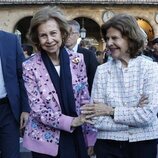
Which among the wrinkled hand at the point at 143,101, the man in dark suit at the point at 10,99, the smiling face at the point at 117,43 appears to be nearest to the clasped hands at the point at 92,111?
the wrinkled hand at the point at 143,101

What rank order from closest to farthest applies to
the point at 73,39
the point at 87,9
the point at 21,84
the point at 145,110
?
the point at 145,110 → the point at 21,84 → the point at 73,39 → the point at 87,9

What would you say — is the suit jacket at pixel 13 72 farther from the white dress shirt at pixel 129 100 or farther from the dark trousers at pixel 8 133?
the white dress shirt at pixel 129 100

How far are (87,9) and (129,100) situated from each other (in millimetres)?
31888

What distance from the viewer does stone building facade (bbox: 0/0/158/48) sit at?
33.7 metres

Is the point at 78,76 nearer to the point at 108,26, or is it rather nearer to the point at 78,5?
the point at 108,26

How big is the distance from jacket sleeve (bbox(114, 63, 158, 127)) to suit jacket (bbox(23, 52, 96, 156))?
1.17 feet

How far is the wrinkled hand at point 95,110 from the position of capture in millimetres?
3209

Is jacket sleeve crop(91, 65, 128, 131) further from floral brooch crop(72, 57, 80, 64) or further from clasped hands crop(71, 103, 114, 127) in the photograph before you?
floral brooch crop(72, 57, 80, 64)

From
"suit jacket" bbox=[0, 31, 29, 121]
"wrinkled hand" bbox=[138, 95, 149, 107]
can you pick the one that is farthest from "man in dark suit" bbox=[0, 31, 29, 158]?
"wrinkled hand" bbox=[138, 95, 149, 107]

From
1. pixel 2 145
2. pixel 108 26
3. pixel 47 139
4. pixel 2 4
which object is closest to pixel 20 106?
pixel 2 145

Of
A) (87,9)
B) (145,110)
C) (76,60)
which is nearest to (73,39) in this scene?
(76,60)

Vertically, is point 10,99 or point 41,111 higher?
point 41,111

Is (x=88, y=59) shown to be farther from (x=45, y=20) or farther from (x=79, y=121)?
(x=79, y=121)

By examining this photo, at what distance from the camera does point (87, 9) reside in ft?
114
